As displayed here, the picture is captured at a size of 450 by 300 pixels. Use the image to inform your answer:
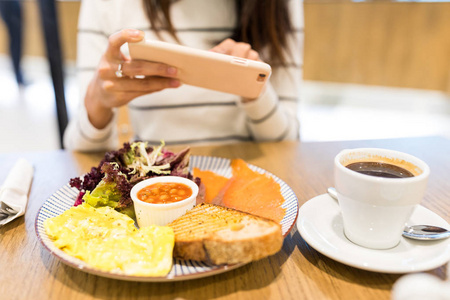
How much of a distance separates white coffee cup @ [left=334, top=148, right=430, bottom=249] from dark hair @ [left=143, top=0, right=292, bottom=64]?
1.19 meters

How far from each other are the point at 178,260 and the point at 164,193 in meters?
0.32

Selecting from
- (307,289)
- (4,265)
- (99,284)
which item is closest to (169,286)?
(99,284)

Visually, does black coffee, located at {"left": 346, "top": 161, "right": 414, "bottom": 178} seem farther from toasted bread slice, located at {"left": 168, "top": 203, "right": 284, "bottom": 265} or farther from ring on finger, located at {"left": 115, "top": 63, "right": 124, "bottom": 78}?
ring on finger, located at {"left": 115, "top": 63, "right": 124, "bottom": 78}

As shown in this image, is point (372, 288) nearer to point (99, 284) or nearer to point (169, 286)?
point (169, 286)

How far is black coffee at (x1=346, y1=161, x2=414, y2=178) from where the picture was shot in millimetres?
929

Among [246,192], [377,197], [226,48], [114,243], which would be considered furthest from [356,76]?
[114,243]

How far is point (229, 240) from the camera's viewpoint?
840 millimetres

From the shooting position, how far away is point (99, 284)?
2.87ft

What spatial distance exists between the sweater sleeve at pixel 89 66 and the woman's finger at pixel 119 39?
1.55 ft

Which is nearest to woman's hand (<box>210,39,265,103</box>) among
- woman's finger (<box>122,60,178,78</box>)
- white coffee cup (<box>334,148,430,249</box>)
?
woman's finger (<box>122,60,178,78</box>)

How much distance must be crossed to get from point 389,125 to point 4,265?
5303mm

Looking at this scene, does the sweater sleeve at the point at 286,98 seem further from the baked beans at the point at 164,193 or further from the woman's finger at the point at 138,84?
the baked beans at the point at 164,193

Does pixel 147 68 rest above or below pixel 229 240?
above

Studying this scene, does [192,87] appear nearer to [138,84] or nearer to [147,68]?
[138,84]
